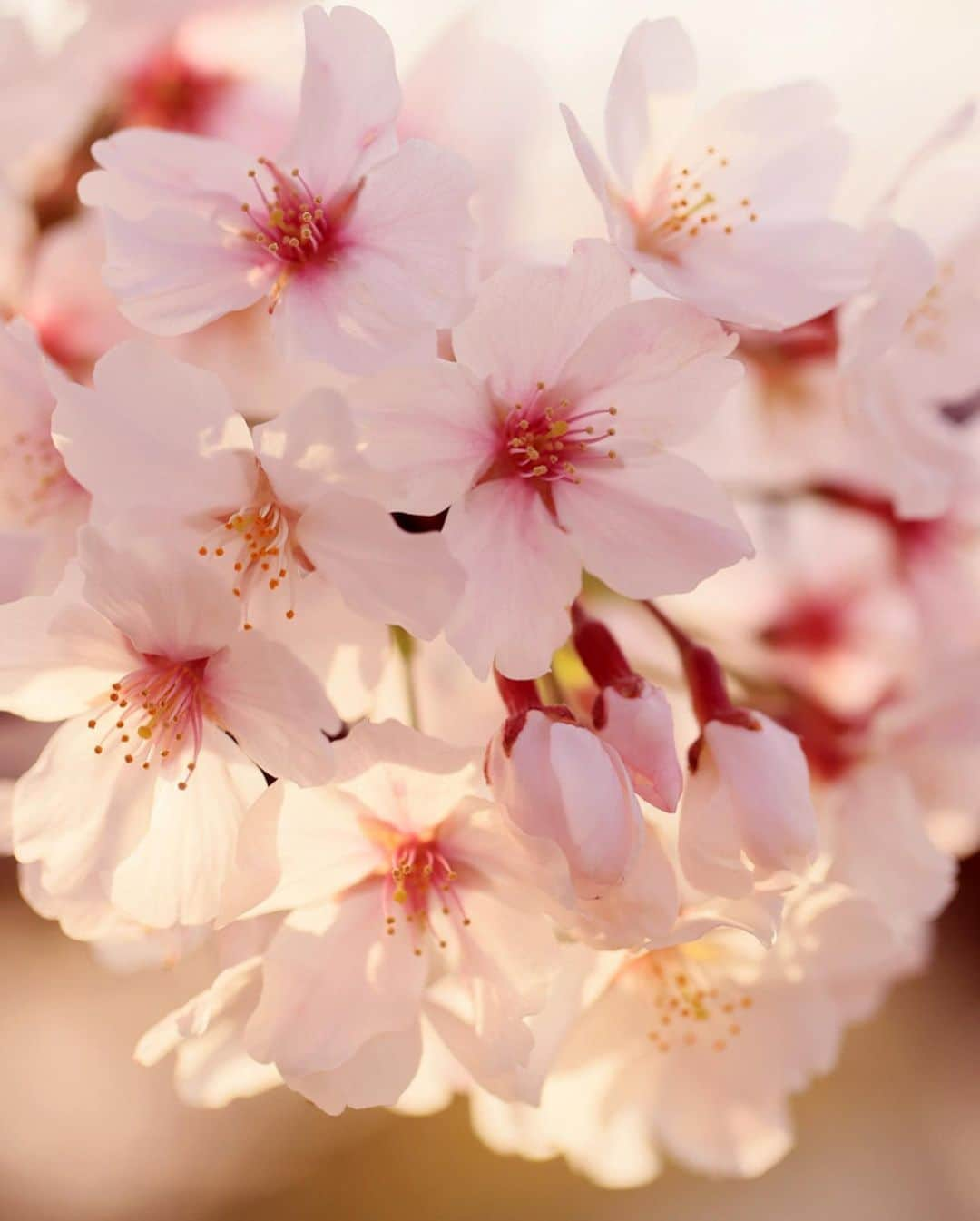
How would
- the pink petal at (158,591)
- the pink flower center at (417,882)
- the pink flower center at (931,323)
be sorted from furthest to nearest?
the pink flower center at (931,323)
the pink flower center at (417,882)
the pink petal at (158,591)

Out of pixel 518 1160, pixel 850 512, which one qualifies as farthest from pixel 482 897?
pixel 518 1160

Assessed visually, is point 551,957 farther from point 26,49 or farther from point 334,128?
point 26,49

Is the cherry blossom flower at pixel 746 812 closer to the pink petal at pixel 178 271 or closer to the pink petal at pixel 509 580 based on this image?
the pink petal at pixel 509 580

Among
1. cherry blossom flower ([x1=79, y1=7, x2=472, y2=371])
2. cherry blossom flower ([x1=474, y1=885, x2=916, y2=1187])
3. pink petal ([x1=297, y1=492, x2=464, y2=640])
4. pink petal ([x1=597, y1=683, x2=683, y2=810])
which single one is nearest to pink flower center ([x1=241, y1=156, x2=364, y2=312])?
cherry blossom flower ([x1=79, y1=7, x2=472, y2=371])

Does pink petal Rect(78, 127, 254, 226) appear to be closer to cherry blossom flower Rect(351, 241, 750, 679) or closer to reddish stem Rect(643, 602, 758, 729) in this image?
cherry blossom flower Rect(351, 241, 750, 679)

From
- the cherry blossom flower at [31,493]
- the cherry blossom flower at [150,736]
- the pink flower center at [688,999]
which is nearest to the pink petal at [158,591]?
the cherry blossom flower at [150,736]

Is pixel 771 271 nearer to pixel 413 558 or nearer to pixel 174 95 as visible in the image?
pixel 413 558
